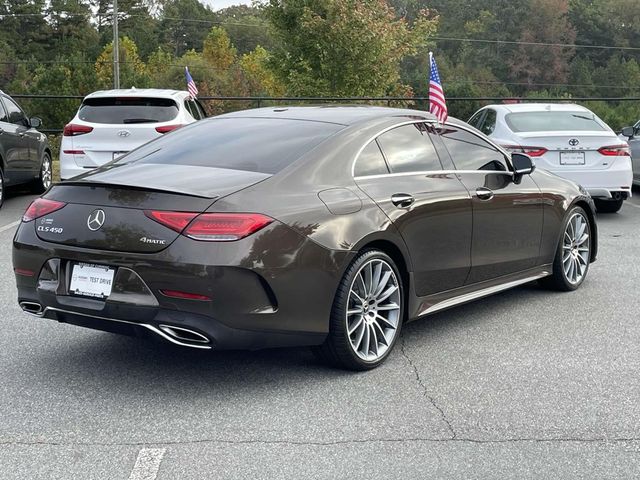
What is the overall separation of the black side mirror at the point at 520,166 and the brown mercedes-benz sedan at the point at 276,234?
0.32 meters

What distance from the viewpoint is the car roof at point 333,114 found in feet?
18.1

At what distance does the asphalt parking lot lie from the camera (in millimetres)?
3689

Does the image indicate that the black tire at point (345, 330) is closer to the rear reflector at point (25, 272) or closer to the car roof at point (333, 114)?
the car roof at point (333, 114)

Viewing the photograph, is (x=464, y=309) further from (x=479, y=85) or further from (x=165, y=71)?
(x=479, y=85)

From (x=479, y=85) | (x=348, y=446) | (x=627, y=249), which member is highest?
(x=348, y=446)

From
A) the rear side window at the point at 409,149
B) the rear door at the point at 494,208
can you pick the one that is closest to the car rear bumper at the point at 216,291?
the rear side window at the point at 409,149

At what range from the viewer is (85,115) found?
11977 millimetres

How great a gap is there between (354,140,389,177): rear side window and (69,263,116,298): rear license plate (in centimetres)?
153

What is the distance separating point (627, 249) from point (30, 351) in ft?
21.4

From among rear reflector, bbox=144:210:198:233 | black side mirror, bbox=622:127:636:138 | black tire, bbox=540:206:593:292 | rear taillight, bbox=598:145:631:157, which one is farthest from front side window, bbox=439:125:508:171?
black side mirror, bbox=622:127:636:138

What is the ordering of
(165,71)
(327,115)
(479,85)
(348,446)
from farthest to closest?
(479,85)
(165,71)
(327,115)
(348,446)

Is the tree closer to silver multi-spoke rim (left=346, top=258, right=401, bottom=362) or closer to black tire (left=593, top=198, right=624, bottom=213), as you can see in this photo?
black tire (left=593, top=198, right=624, bottom=213)

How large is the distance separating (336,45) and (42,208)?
2067cm

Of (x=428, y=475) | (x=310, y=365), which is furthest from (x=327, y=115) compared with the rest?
(x=428, y=475)
